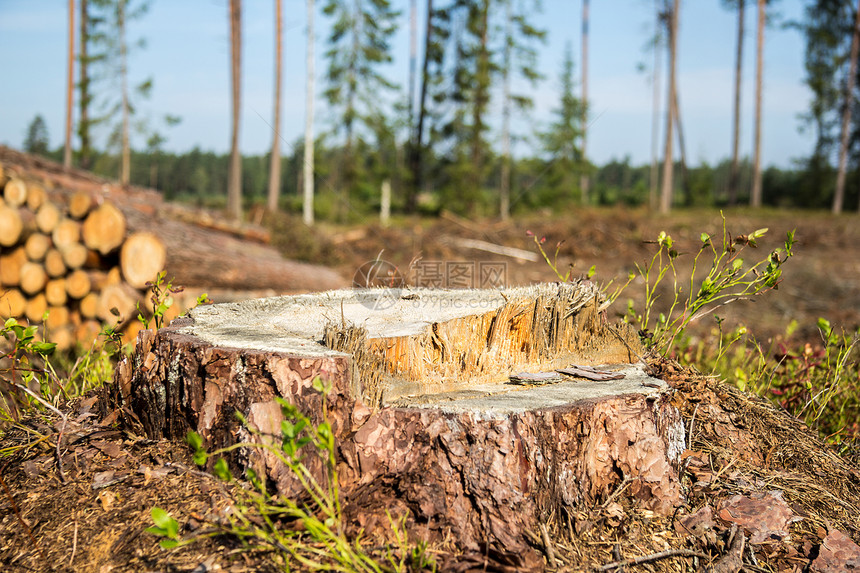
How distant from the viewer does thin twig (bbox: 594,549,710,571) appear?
1653mm

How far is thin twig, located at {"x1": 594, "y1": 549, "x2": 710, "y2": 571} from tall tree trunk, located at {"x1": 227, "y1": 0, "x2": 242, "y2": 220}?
13256 mm

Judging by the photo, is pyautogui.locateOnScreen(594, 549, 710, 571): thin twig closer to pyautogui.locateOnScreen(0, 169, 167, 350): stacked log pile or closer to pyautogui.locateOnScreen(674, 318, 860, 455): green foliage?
pyautogui.locateOnScreen(674, 318, 860, 455): green foliage

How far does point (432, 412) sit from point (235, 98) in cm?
1400

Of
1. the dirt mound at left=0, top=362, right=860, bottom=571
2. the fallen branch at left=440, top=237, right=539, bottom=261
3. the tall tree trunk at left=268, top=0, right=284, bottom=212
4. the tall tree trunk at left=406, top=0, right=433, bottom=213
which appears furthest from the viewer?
the tall tree trunk at left=406, top=0, right=433, bottom=213

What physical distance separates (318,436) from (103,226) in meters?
4.92

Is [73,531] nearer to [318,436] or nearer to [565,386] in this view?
[318,436]

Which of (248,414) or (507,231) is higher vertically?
(507,231)

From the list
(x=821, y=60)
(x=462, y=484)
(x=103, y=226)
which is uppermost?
(x=821, y=60)

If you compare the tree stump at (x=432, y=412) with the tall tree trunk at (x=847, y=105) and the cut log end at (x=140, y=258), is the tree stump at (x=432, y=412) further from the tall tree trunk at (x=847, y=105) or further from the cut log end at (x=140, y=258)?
the tall tree trunk at (x=847, y=105)

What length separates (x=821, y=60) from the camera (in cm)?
2647

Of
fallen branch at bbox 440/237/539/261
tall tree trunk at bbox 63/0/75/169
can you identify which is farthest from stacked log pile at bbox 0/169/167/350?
tall tree trunk at bbox 63/0/75/169

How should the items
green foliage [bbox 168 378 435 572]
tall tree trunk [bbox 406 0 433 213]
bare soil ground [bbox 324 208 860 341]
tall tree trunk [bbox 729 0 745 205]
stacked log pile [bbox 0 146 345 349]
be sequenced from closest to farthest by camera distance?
green foliage [bbox 168 378 435 572]
stacked log pile [bbox 0 146 345 349]
bare soil ground [bbox 324 208 860 341]
tall tree trunk [bbox 406 0 433 213]
tall tree trunk [bbox 729 0 745 205]

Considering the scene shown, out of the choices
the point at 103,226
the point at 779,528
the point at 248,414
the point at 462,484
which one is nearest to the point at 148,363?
the point at 248,414

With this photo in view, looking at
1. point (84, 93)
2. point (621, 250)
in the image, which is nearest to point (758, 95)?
point (621, 250)
